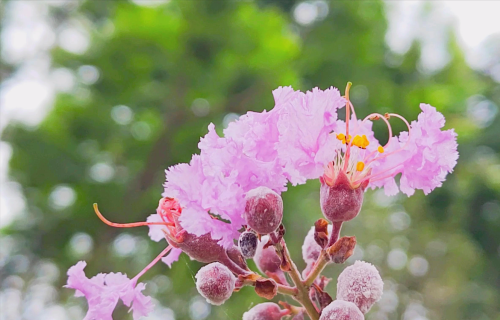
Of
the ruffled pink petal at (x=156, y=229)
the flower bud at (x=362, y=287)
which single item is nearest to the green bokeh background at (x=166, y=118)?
the ruffled pink petal at (x=156, y=229)

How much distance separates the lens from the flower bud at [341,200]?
2.00ft

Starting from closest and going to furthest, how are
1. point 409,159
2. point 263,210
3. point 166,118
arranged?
point 263,210 < point 409,159 < point 166,118

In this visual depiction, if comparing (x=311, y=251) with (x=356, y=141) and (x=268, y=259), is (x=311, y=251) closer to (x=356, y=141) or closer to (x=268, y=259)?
(x=268, y=259)

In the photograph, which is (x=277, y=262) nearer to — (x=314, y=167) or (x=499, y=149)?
(x=314, y=167)

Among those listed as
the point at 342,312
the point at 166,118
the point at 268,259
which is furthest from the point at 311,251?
the point at 166,118

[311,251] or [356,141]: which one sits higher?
[356,141]

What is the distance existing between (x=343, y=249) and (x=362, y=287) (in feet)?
0.21

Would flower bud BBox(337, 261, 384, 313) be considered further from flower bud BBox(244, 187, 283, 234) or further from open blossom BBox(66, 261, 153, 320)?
open blossom BBox(66, 261, 153, 320)

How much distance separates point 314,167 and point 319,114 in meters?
0.07

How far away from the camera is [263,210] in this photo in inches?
21.9

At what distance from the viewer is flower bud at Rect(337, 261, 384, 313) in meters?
0.61

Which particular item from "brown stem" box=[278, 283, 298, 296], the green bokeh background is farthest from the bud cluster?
the green bokeh background

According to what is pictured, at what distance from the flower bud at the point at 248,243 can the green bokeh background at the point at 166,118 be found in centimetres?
245

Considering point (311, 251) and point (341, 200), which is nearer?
point (341, 200)
